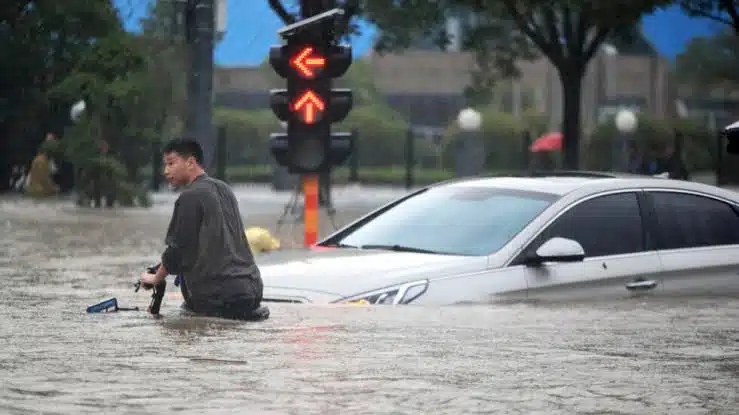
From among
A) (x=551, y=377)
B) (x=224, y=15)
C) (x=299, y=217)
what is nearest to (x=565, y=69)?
(x=299, y=217)

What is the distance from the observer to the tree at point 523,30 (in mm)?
32875

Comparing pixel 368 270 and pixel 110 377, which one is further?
pixel 368 270

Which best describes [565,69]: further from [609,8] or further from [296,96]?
[296,96]

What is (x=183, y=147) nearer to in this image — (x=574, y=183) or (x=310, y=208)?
(x=574, y=183)

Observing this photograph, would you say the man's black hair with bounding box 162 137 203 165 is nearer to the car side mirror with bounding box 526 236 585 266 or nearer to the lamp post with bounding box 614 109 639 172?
the car side mirror with bounding box 526 236 585 266

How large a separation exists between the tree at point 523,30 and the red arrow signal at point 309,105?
43.2ft

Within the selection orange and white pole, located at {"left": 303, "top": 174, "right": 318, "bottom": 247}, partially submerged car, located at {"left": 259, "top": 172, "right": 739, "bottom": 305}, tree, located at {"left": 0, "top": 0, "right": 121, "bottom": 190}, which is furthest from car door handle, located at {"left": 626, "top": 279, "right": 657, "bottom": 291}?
tree, located at {"left": 0, "top": 0, "right": 121, "bottom": 190}

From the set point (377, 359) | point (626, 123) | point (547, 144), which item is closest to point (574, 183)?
point (377, 359)

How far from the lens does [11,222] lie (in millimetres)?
29000

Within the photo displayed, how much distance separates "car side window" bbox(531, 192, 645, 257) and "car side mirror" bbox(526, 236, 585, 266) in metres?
0.29

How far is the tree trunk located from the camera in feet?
121

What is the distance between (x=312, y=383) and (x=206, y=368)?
0.72 metres

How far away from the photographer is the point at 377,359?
10.3 metres

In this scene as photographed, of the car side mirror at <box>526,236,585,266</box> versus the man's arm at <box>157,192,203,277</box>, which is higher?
the man's arm at <box>157,192,203,277</box>
